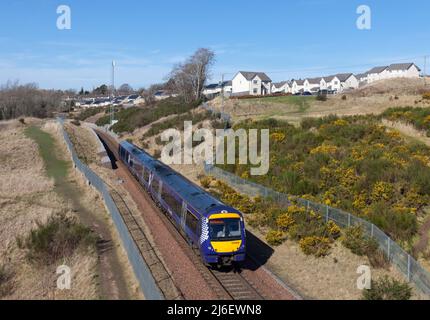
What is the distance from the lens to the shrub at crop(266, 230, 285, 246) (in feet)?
75.3

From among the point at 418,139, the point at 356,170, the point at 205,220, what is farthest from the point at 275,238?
the point at 418,139

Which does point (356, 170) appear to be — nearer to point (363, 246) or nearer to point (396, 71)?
point (363, 246)

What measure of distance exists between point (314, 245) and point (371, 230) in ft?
9.37

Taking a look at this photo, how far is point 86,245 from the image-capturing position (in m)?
21.1

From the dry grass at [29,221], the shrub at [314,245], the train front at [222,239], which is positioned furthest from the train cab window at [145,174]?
the train front at [222,239]

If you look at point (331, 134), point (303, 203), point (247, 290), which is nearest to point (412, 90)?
point (331, 134)

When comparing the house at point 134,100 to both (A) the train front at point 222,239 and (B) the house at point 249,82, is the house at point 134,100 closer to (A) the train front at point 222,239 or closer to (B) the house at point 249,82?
(B) the house at point 249,82

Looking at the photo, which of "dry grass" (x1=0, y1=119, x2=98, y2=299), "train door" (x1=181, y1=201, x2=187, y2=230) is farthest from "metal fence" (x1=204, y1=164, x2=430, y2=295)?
"dry grass" (x1=0, y1=119, x2=98, y2=299)

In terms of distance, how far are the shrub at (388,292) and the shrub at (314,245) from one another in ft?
16.0

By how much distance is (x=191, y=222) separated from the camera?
20.7 meters

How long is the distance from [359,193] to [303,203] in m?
3.78

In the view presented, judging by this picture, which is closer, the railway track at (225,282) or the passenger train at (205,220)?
the railway track at (225,282)

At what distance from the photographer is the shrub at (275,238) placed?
22938 millimetres

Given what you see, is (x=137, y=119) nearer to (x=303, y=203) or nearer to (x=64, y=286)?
(x=303, y=203)
